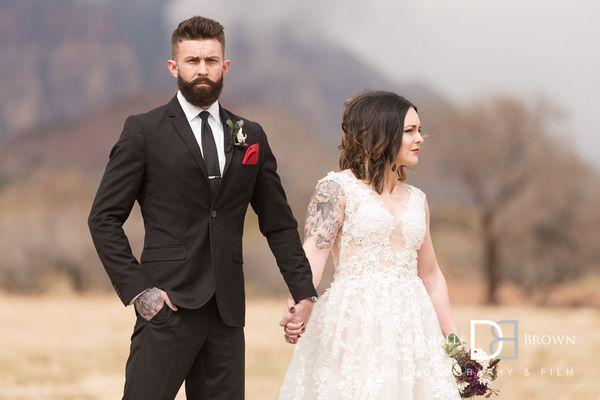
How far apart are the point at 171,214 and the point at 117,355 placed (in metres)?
10.00

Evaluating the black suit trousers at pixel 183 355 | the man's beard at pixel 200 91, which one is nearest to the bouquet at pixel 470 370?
the black suit trousers at pixel 183 355

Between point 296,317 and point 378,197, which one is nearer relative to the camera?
point 296,317

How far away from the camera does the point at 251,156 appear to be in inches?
178

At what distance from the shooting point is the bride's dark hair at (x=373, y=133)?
4.96 meters

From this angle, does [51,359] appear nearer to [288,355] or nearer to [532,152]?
[288,355]

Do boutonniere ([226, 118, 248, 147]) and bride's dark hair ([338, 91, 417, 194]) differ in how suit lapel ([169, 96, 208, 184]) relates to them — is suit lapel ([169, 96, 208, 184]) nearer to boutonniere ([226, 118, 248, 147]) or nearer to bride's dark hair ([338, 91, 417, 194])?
boutonniere ([226, 118, 248, 147])

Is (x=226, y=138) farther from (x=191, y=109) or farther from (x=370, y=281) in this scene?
(x=370, y=281)

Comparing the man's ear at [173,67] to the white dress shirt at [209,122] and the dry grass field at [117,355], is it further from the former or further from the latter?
the dry grass field at [117,355]

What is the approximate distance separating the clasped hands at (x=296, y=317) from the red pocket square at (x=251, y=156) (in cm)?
78

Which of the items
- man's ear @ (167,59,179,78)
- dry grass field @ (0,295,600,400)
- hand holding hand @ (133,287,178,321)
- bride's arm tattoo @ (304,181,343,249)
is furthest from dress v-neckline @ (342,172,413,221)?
dry grass field @ (0,295,600,400)

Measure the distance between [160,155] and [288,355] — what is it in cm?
990

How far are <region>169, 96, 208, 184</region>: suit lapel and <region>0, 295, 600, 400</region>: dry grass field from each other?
6.06 m

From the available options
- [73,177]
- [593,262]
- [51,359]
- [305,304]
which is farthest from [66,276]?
[305,304]

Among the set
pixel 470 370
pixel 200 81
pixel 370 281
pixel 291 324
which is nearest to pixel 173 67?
pixel 200 81
